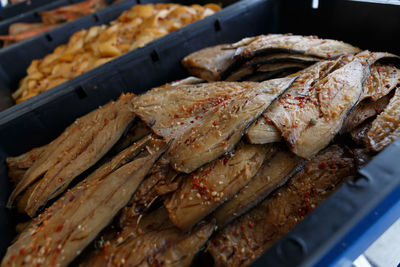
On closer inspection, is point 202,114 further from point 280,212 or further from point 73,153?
point 73,153

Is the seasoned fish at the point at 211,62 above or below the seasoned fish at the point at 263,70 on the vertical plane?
above

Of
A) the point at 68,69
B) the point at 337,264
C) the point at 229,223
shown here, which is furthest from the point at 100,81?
the point at 337,264

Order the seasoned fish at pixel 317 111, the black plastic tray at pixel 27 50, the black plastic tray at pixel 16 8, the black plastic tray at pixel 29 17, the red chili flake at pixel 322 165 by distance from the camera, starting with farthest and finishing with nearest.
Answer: the black plastic tray at pixel 16 8 → the black plastic tray at pixel 29 17 → the black plastic tray at pixel 27 50 → the red chili flake at pixel 322 165 → the seasoned fish at pixel 317 111

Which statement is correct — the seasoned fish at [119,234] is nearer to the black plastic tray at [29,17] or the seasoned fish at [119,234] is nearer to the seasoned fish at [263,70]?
the seasoned fish at [263,70]

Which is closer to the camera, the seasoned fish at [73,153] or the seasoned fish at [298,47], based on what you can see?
the seasoned fish at [73,153]

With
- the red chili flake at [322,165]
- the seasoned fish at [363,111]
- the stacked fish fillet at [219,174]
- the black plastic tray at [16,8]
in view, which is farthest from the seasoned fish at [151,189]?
the black plastic tray at [16,8]

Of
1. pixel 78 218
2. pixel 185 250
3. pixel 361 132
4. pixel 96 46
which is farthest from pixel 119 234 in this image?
pixel 96 46
